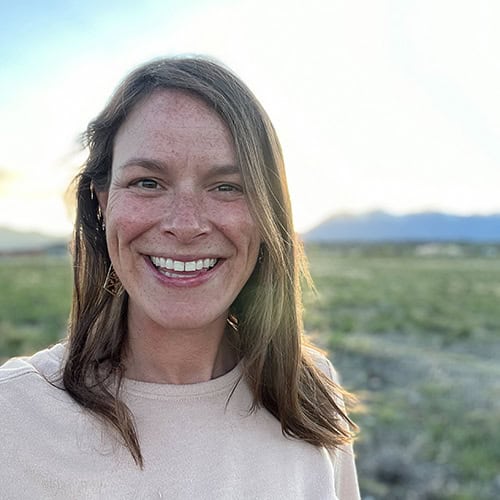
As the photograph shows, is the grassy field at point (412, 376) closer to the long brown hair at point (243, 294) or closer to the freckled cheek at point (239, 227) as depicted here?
the long brown hair at point (243, 294)

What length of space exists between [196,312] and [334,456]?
27.5 inches

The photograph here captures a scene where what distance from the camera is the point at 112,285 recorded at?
2066 mm

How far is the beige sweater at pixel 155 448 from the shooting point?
159 cm

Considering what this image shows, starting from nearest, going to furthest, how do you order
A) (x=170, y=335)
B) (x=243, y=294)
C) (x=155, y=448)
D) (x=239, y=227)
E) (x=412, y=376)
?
(x=155, y=448) < (x=239, y=227) < (x=170, y=335) < (x=243, y=294) < (x=412, y=376)

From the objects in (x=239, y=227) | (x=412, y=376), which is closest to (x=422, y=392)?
(x=412, y=376)

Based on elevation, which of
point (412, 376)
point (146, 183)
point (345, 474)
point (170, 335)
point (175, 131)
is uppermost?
point (175, 131)

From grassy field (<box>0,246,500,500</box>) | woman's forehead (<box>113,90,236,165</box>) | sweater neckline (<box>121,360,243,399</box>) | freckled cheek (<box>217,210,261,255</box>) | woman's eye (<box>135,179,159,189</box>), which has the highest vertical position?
woman's forehead (<box>113,90,236,165</box>)

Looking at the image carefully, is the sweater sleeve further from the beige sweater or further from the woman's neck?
the woman's neck

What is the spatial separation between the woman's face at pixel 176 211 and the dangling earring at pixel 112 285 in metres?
0.20

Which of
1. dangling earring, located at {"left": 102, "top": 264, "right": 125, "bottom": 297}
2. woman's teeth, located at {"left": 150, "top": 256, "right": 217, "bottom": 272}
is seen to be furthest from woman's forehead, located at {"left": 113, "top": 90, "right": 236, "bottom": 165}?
dangling earring, located at {"left": 102, "top": 264, "right": 125, "bottom": 297}

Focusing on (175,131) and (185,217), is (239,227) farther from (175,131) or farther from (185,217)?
(175,131)

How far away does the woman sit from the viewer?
1654 millimetres

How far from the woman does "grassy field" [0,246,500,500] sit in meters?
0.92

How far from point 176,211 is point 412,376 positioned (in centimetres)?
795
